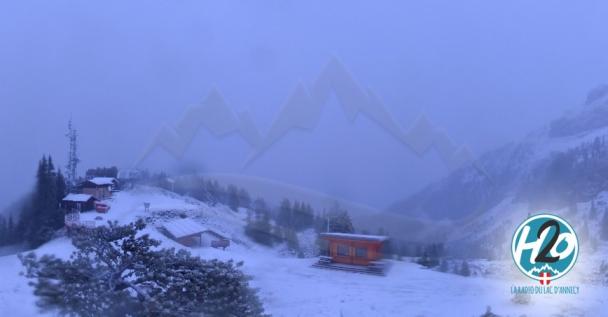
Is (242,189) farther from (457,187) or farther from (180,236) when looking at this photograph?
(457,187)

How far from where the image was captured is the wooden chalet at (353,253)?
3002 mm

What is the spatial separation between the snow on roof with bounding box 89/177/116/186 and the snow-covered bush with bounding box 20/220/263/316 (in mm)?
295

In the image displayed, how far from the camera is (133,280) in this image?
2.70 m

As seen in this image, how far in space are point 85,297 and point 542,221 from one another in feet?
9.08

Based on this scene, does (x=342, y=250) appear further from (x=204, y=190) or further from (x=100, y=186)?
(x=100, y=186)

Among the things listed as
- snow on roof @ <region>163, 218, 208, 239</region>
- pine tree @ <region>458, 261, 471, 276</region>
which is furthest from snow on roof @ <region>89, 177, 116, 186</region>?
pine tree @ <region>458, 261, 471, 276</region>

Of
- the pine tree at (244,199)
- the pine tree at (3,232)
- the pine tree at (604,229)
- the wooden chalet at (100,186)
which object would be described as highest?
the wooden chalet at (100,186)

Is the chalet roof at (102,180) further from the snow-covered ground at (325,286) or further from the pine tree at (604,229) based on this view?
the pine tree at (604,229)

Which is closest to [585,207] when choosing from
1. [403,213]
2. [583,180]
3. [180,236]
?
[583,180]

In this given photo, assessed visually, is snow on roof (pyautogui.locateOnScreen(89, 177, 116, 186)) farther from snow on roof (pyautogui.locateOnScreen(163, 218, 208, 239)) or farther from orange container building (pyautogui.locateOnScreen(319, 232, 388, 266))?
orange container building (pyautogui.locateOnScreen(319, 232, 388, 266))

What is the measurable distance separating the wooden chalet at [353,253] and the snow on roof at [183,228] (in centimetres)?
82

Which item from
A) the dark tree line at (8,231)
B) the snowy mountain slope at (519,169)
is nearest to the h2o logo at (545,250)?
the snowy mountain slope at (519,169)

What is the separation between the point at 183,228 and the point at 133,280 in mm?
406

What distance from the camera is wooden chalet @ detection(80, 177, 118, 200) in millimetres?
2699
